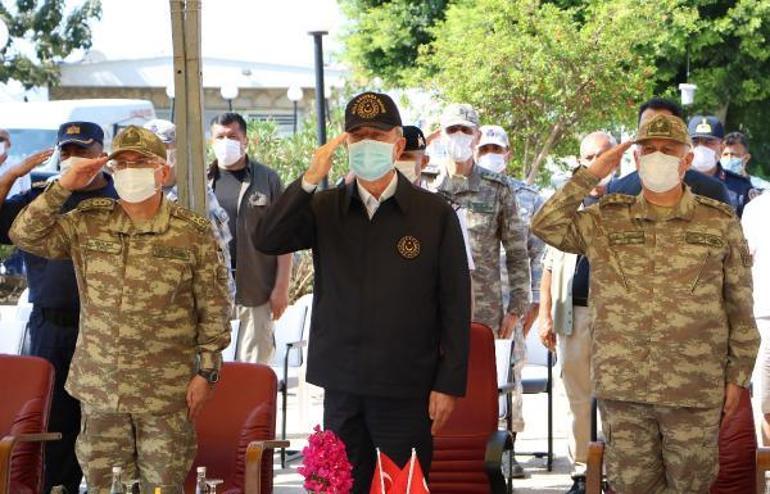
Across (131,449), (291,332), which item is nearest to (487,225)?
(291,332)

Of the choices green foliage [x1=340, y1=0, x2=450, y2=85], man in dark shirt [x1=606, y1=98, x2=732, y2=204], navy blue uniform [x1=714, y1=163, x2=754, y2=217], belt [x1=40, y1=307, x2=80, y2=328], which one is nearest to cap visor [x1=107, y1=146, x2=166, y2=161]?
belt [x1=40, y1=307, x2=80, y2=328]

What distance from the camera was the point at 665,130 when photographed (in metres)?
6.04

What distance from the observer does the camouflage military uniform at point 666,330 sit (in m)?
5.96

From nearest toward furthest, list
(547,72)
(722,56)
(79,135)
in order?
(79,135), (547,72), (722,56)

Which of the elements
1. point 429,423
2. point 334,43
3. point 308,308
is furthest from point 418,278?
point 334,43

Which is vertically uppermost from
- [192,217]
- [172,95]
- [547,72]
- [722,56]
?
[722,56]

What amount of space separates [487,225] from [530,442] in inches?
96.8

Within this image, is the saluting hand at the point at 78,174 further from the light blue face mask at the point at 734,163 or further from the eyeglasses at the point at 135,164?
the light blue face mask at the point at 734,163

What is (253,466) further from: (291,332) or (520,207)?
(291,332)

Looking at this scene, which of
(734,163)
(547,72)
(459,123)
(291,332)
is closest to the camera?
(459,123)

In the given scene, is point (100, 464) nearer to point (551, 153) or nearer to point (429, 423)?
point (429, 423)

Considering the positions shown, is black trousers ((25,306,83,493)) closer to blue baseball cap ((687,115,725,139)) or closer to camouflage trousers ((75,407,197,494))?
camouflage trousers ((75,407,197,494))

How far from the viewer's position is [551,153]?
2533 centimetres

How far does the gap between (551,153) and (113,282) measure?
64.7ft
